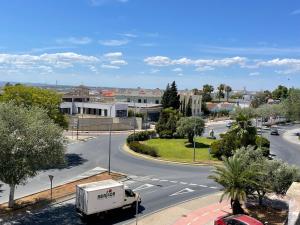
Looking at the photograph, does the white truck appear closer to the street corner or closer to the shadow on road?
the shadow on road

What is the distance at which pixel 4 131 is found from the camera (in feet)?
85.3

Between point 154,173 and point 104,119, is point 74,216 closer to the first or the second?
point 154,173

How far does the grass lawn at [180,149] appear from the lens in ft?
166

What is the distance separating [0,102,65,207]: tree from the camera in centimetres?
2589

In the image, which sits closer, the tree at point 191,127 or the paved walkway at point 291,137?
the tree at point 191,127

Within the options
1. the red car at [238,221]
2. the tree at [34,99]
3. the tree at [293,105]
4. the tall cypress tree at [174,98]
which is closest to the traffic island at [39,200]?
the red car at [238,221]

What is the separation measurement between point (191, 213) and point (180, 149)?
28946mm

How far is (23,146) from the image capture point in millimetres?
26281

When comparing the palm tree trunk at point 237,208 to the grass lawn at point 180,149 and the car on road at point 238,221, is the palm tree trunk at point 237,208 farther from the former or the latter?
the grass lawn at point 180,149

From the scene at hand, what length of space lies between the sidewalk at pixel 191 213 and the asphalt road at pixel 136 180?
1.15 m

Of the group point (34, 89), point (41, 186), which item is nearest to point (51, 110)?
point (34, 89)

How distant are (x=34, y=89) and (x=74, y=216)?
86.5ft

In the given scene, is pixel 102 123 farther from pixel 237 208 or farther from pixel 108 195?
pixel 237 208

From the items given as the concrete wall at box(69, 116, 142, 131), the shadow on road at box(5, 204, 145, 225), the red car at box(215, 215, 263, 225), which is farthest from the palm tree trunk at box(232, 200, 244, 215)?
the concrete wall at box(69, 116, 142, 131)
